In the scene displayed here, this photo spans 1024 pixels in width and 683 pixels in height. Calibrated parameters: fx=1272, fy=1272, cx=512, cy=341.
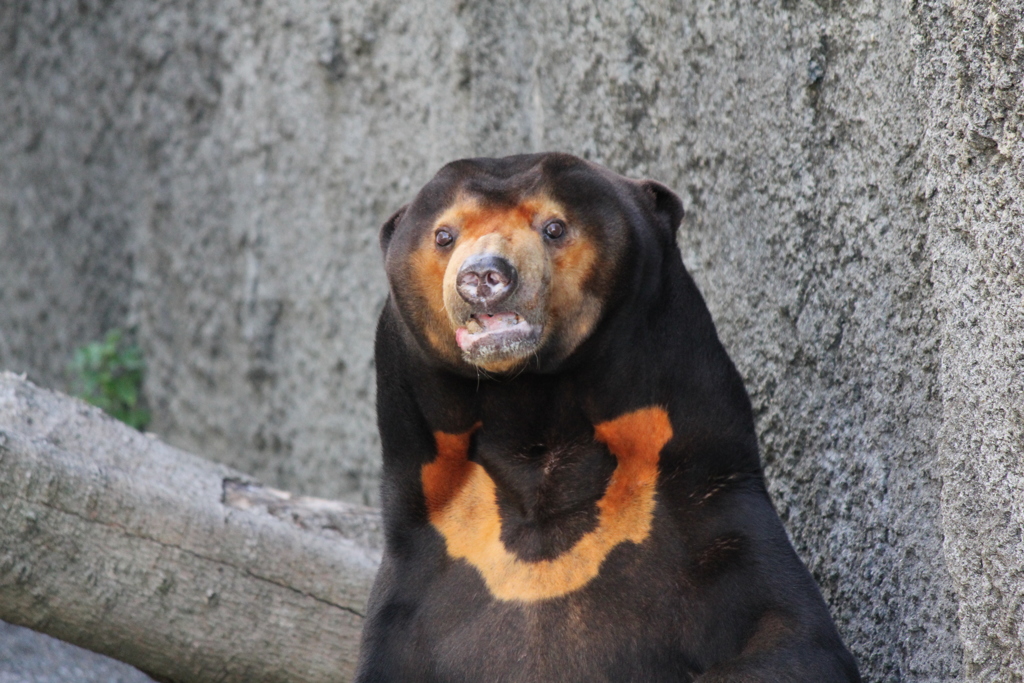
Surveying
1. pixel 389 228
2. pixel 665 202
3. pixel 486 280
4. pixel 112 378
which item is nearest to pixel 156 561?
pixel 389 228

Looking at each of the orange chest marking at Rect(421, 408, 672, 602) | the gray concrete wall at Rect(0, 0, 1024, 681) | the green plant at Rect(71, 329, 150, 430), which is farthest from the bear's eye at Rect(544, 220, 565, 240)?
the green plant at Rect(71, 329, 150, 430)

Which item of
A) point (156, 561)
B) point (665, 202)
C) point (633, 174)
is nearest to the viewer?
point (665, 202)

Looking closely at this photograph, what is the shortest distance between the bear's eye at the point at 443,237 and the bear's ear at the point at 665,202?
1.40ft

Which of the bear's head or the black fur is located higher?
the bear's head

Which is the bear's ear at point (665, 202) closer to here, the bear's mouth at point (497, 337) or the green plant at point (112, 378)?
the bear's mouth at point (497, 337)

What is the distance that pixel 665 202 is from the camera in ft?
8.61

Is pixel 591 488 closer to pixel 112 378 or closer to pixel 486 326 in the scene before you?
pixel 486 326

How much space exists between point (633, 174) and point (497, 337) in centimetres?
141

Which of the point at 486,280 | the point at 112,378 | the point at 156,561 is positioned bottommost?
the point at 112,378

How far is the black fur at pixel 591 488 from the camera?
7.60 feet

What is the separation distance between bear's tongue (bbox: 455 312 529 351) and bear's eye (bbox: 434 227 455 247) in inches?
8.2

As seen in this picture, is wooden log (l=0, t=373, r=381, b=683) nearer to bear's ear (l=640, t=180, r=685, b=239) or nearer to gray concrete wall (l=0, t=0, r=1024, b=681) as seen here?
gray concrete wall (l=0, t=0, r=1024, b=681)

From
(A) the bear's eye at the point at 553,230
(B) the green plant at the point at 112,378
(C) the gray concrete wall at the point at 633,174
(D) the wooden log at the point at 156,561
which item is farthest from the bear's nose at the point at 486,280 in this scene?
(B) the green plant at the point at 112,378

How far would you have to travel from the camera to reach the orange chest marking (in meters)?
2.40
